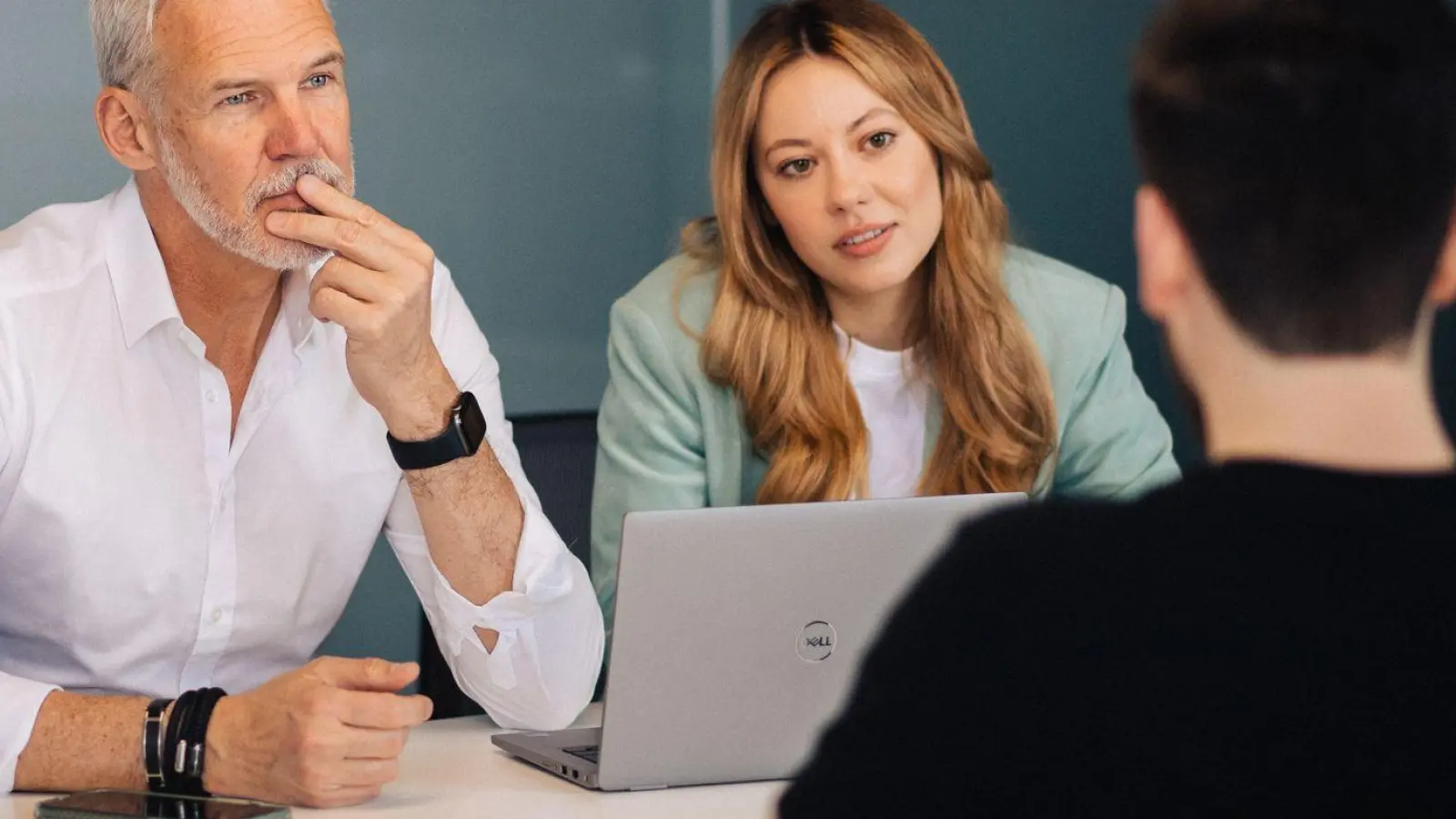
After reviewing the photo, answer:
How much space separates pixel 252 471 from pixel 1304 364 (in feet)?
4.60

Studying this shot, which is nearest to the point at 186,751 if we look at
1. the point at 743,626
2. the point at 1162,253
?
the point at 743,626

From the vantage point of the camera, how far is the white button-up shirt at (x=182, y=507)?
73.5 inches

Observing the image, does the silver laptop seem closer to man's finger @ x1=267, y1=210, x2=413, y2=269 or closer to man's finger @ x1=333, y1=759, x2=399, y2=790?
man's finger @ x1=333, y1=759, x2=399, y2=790

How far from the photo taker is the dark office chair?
2297mm

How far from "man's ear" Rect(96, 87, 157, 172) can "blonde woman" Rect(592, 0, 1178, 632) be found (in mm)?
687

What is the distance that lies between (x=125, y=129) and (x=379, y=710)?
0.78 m

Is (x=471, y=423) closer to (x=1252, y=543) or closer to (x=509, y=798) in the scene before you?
(x=509, y=798)

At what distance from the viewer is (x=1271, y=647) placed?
0.76 metres

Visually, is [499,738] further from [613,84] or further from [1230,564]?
[613,84]

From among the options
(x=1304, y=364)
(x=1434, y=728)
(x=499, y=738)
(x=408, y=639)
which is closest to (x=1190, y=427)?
(x=1304, y=364)

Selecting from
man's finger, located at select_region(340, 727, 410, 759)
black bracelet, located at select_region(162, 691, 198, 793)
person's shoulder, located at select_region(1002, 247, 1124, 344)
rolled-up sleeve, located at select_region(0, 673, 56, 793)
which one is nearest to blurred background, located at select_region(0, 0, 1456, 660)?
person's shoulder, located at select_region(1002, 247, 1124, 344)

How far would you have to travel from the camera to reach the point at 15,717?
156cm

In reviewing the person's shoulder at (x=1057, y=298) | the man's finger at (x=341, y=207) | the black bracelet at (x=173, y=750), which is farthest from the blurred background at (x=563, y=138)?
the black bracelet at (x=173, y=750)

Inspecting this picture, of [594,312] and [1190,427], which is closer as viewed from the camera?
[1190,427]
